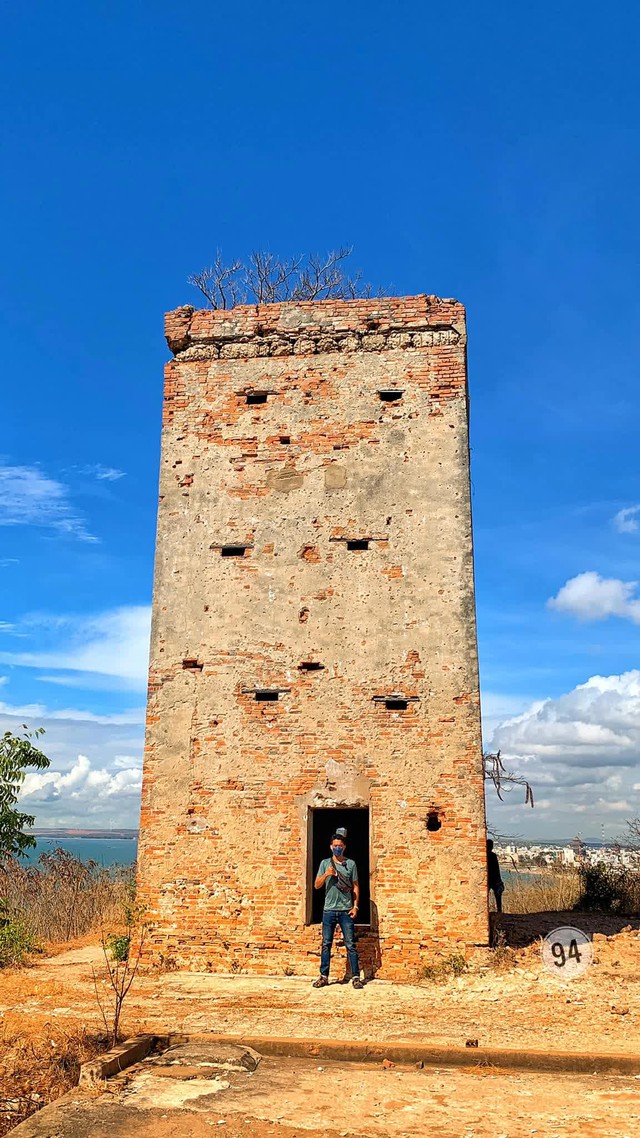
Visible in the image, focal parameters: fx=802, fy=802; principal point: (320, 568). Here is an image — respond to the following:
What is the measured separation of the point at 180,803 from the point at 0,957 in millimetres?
3380

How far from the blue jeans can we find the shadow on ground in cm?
170

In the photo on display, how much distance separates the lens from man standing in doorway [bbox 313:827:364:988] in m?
8.19

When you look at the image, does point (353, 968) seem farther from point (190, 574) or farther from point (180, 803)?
point (190, 574)

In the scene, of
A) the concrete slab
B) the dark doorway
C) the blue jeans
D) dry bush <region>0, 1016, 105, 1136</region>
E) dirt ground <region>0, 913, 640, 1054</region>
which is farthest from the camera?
the dark doorway

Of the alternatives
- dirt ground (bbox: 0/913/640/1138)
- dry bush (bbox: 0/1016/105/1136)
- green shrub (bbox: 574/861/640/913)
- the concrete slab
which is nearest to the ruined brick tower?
dirt ground (bbox: 0/913/640/1138)

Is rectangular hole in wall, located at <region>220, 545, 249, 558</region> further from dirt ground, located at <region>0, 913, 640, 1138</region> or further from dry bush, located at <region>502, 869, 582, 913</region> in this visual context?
dry bush, located at <region>502, 869, 582, 913</region>

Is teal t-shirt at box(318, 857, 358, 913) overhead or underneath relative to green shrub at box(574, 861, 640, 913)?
overhead

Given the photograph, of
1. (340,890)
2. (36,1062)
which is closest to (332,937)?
(340,890)

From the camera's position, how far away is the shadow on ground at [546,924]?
933cm

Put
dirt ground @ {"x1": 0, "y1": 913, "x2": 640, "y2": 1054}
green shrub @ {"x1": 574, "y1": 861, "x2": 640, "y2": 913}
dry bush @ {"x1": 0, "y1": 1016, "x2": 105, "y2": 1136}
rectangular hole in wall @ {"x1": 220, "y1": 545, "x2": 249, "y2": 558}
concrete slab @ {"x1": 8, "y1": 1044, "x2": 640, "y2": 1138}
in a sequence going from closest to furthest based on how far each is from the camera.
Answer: concrete slab @ {"x1": 8, "y1": 1044, "x2": 640, "y2": 1138}, dry bush @ {"x1": 0, "y1": 1016, "x2": 105, "y2": 1136}, dirt ground @ {"x1": 0, "y1": 913, "x2": 640, "y2": 1054}, rectangular hole in wall @ {"x1": 220, "y1": 545, "x2": 249, "y2": 558}, green shrub @ {"x1": 574, "y1": 861, "x2": 640, "y2": 913}

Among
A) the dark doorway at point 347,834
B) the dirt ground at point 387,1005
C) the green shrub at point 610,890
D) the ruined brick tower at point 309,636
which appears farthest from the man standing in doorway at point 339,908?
the green shrub at point 610,890

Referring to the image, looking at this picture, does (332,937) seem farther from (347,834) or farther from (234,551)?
(234,551)

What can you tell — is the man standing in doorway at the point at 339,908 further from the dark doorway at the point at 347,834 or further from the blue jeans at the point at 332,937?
the dark doorway at the point at 347,834

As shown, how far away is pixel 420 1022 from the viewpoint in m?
6.75
